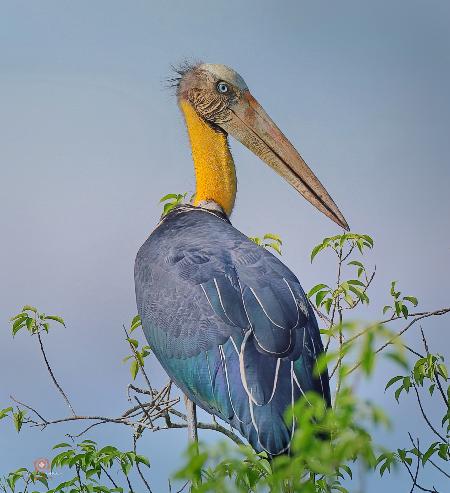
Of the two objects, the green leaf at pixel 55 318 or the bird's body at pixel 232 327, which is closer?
the bird's body at pixel 232 327

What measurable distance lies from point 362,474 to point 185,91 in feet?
13.8

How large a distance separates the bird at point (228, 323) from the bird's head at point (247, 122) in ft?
2.44

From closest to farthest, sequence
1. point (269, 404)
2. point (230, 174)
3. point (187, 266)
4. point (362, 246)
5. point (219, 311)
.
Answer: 1. point (269, 404)
2. point (219, 311)
3. point (187, 266)
4. point (362, 246)
5. point (230, 174)

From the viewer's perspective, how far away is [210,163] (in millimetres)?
6340

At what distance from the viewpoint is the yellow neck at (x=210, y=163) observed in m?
6.25

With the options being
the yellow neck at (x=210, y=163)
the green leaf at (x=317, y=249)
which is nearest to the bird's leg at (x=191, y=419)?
the green leaf at (x=317, y=249)

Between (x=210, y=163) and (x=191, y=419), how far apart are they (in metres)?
1.95

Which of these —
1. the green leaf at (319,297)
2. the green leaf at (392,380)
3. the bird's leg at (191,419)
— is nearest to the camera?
the bird's leg at (191,419)

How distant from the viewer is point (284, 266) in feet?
15.9

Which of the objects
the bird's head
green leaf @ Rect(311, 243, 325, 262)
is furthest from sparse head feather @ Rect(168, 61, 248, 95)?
green leaf @ Rect(311, 243, 325, 262)

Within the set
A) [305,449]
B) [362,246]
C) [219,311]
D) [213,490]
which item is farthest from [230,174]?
[305,449]

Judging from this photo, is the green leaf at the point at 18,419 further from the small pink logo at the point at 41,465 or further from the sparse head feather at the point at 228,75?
the sparse head feather at the point at 228,75

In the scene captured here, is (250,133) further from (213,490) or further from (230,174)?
(213,490)

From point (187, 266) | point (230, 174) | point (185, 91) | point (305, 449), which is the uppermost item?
point (185, 91)
